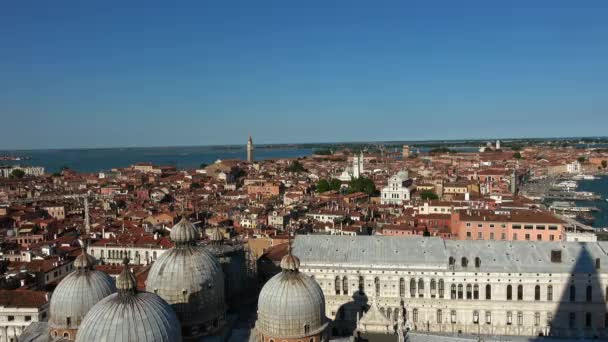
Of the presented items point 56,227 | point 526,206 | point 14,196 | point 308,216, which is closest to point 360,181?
point 308,216

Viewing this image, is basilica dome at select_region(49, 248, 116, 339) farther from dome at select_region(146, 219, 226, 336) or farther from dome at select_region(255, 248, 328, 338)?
dome at select_region(255, 248, 328, 338)

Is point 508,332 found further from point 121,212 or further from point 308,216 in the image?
point 121,212

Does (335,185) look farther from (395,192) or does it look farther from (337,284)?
(337,284)

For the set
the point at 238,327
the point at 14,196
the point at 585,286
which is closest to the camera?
the point at 238,327

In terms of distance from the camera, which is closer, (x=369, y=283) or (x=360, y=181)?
(x=369, y=283)

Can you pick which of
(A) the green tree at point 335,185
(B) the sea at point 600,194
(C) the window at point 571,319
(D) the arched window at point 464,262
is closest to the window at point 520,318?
(C) the window at point 571,319

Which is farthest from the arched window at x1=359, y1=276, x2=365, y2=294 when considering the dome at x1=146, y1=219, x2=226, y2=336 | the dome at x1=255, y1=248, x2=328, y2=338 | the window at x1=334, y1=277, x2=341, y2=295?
the dome at x1=146, y1=219, x2=226, y2=336
